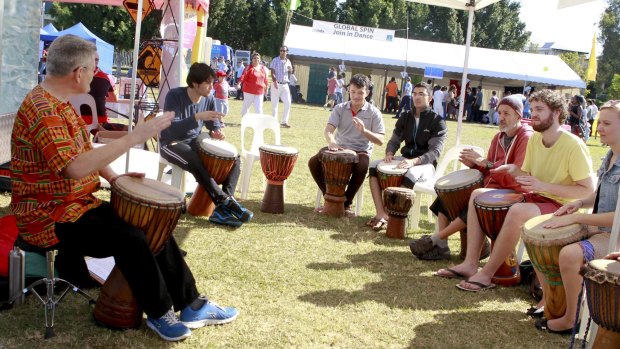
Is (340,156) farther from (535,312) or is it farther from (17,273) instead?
(17,273)

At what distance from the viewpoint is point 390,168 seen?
5992 mm

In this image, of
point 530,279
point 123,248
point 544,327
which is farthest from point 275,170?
point 123,248

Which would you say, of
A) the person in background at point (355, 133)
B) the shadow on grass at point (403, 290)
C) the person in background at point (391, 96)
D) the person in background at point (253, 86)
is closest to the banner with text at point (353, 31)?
the person in background at point (391, 96)

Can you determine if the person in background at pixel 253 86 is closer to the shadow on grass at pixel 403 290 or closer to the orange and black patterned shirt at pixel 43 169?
the shadow on grass at pixel 403 290

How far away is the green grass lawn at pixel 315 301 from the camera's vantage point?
3297 mm

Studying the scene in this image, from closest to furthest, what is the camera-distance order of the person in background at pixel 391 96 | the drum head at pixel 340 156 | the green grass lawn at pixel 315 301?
the green grass lawn at pixel 315 301
the drum head at pixel 340 156
the person in background at pixel 391 96

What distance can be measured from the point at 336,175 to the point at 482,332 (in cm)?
274

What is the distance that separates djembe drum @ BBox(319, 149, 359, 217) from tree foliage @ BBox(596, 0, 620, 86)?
60203 mm

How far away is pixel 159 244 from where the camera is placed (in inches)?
128

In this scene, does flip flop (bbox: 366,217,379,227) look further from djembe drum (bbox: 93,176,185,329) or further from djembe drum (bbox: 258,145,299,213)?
djembe drum (bbox: 93,176,185,329)

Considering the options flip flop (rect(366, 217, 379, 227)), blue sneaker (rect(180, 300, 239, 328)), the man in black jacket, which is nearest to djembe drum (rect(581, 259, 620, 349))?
blue sneaker (rect(180, 300, 239, 328))

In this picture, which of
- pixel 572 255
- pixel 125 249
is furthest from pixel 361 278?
pixel 125 249

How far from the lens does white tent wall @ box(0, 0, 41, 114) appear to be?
18.6 feet

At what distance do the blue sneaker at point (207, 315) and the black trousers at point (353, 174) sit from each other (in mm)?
2938
